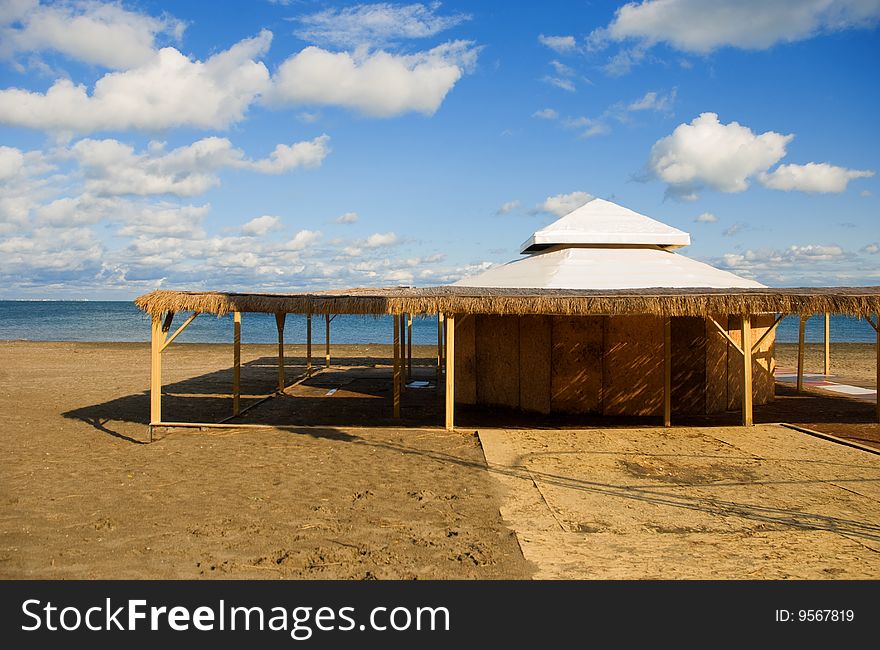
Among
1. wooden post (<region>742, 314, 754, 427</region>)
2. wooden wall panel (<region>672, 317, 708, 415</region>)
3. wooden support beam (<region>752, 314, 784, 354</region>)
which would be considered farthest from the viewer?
wooden wall panel (<region>672, 317, 708, 415</region>)

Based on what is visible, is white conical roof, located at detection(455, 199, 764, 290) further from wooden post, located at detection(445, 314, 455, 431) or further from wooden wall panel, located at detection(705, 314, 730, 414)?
wooden post, located at detection(445, 314, 455, 431)

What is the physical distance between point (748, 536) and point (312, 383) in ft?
43.8

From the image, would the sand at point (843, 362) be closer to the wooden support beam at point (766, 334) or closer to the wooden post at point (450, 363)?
the wooden support beam at point (766, 334)

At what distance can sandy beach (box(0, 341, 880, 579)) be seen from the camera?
17.2ft

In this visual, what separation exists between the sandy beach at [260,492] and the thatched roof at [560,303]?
2067mm

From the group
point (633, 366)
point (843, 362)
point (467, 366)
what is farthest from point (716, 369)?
point (843, 362)

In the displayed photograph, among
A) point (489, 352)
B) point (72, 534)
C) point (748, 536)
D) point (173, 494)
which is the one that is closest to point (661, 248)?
point (489, 352)

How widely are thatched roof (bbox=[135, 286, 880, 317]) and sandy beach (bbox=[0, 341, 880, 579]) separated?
2.07 m

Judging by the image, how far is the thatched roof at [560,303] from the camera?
32.0 ft

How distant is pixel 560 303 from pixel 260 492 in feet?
17.0

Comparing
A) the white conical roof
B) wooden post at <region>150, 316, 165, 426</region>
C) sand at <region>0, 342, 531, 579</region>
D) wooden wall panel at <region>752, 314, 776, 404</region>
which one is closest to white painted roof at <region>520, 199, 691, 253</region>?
the white conical roof

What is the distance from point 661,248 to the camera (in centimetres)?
1623

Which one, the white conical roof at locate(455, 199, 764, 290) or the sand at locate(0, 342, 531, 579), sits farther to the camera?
the white conical roof at locate(455, 199, 764, 290)
